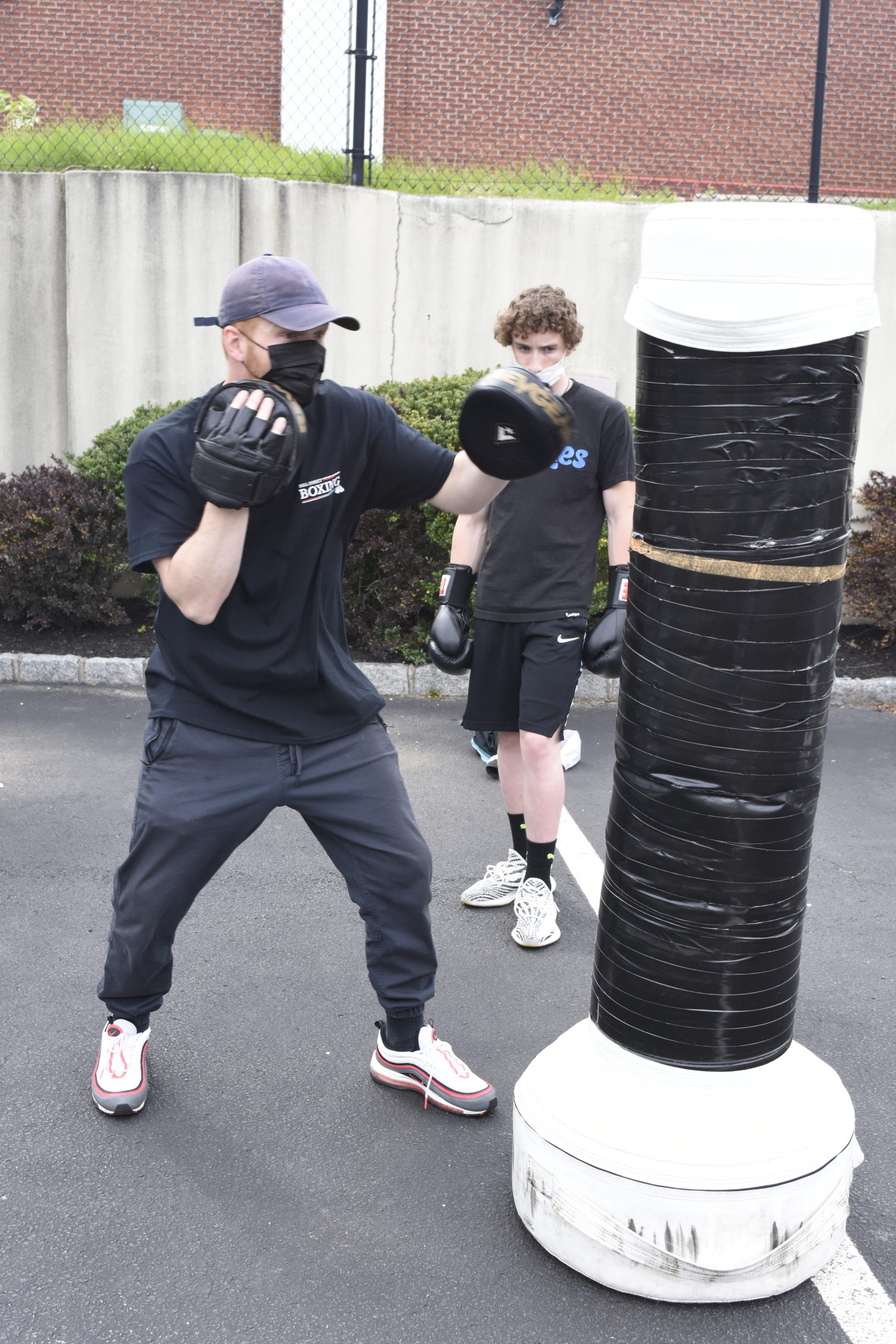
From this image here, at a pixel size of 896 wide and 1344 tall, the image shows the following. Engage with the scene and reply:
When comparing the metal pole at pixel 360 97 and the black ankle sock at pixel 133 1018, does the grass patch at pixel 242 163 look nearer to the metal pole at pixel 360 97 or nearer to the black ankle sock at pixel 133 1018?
the metal pole at pixel 360 97

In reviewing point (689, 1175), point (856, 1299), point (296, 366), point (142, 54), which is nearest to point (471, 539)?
point (296, 366)

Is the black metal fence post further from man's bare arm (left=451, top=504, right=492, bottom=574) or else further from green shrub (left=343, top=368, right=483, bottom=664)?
man's bare arm (left=451, top=504, right=492, bottom=574)

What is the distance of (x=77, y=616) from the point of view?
727cm

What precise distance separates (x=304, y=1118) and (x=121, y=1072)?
0.49 meters

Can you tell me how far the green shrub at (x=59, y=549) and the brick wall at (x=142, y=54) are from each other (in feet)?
43.6

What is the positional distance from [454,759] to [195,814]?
10.4ft

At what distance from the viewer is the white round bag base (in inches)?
91.0

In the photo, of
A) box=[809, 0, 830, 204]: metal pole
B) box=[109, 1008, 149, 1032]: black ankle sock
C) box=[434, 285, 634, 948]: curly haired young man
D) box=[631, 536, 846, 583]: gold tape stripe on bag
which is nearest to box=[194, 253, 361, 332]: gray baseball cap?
box=[631, 536, 846, 583]: gold tape stripe on bag

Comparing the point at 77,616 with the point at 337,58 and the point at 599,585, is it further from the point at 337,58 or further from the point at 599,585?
the point at 337,58

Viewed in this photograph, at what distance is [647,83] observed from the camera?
1830 cm

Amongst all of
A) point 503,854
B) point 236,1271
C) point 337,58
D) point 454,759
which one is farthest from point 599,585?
point 337,58

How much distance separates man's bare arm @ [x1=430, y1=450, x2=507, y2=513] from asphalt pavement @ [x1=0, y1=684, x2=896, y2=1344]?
156 centimetres

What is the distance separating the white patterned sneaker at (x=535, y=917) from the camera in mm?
3902

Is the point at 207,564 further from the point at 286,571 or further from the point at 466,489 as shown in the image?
the point at 466,489
